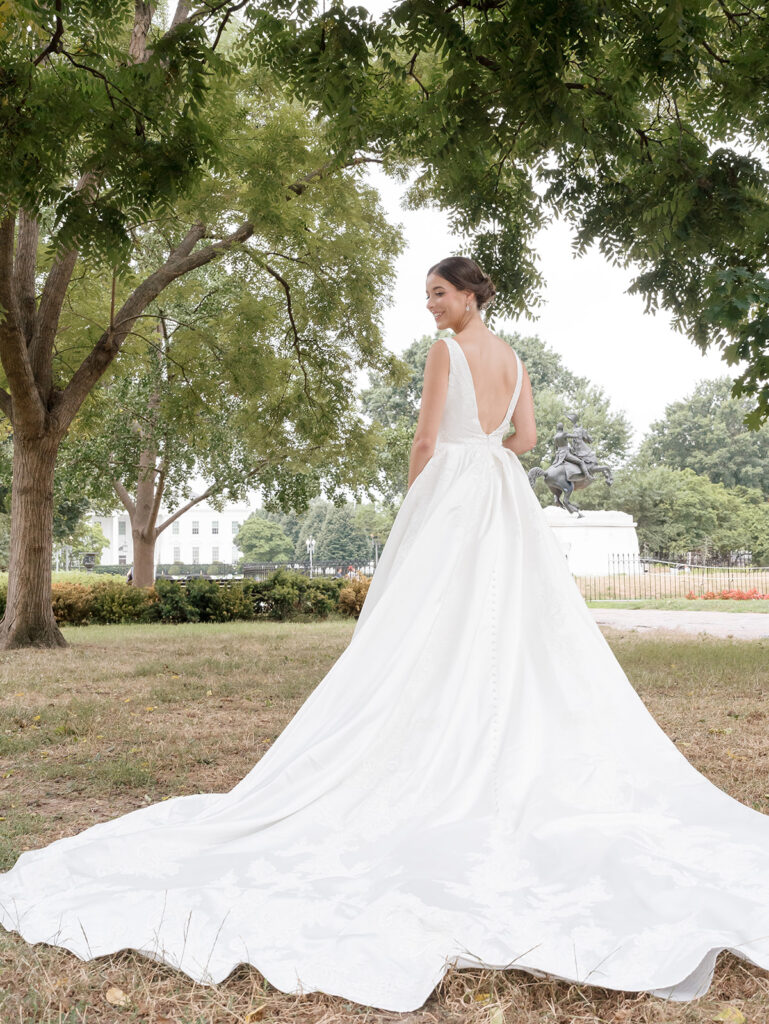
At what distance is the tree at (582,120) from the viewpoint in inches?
167

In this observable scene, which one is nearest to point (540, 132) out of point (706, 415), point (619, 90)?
point (619, 90)

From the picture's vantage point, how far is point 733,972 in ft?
7.50

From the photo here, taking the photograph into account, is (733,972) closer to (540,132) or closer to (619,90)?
(540,132)

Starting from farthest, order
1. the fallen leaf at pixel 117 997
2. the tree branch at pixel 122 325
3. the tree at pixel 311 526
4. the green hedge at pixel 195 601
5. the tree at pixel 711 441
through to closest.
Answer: the tree at pixel 311 526, the tree at pixel 711 441, the green hedge at pixel 195 601, the tree branch at pixel 122 325, the fallen leaf at pixel 117 997

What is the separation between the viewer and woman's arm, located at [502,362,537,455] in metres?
3.89

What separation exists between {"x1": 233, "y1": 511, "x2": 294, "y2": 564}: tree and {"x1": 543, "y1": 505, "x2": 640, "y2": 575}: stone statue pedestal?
5549 centimetres

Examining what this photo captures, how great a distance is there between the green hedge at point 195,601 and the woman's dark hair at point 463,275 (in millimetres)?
14597

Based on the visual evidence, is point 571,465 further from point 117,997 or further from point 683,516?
point 117,997

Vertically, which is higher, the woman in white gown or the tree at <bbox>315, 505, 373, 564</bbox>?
the tree at <bbox>315, 505, 373, 564</bbox>

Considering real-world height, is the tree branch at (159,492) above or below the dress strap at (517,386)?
above

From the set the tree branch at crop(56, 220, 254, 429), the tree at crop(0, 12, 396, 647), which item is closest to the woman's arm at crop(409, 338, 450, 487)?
the tree at crop(0, 12, 396, 647)

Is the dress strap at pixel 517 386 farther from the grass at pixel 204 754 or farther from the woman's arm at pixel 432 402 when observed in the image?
the grass at pixel 204 754

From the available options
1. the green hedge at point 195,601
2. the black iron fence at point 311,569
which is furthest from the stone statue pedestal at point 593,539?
the green hedge at point 195,601

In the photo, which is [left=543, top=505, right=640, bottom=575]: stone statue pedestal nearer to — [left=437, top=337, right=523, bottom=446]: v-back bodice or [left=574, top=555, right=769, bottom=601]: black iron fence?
[left=574, top=555, right=769, bottom=601]: black iron fence
